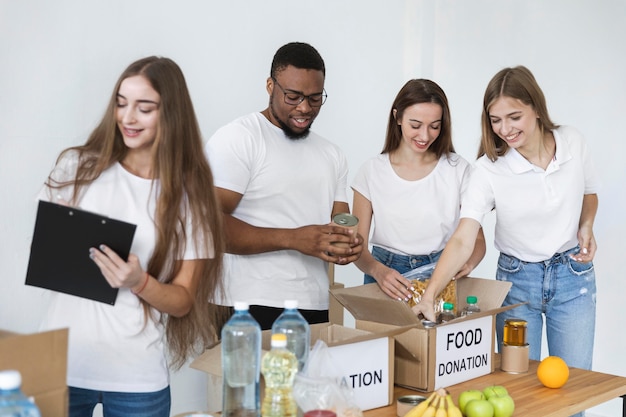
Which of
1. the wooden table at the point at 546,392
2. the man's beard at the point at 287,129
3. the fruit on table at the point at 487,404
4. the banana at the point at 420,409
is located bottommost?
the wooden table at the point at 546,392

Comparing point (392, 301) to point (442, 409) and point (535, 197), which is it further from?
point (535, 197)

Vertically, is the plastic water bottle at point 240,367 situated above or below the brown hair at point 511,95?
below

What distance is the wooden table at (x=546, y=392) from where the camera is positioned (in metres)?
1.87

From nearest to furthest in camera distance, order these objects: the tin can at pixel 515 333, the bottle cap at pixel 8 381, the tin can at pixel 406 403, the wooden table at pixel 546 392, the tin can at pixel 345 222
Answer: the bottle cap at pixel 8 381, the tin can at pixel 406 403, the wooden table at pixel 546 392, the tin can at pixel 345 222, the tin can at pixel 515 333

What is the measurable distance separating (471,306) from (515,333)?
0.16 metres

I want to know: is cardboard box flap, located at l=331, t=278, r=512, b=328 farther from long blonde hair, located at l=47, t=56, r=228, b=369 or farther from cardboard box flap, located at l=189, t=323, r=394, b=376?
long blonde hair, located at l=47, t=56, r=228, b=369

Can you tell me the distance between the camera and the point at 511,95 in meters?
2.41

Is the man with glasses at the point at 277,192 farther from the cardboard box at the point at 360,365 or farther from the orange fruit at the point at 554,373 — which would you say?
the orange fruit at the point at 554,373

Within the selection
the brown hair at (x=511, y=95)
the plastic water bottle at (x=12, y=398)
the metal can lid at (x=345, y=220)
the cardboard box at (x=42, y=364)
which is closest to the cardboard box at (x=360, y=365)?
the metal can lid at (x=345, y=220)

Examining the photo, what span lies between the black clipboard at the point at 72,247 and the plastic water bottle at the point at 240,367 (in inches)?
11.0

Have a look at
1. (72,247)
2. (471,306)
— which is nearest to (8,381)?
(72,247)

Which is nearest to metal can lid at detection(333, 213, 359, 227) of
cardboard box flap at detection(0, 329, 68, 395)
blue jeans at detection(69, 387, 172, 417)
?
blue jeans at detection(69, 387, 172, 417)

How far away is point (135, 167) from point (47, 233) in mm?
282

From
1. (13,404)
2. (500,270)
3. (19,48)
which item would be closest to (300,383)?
(13,404)
